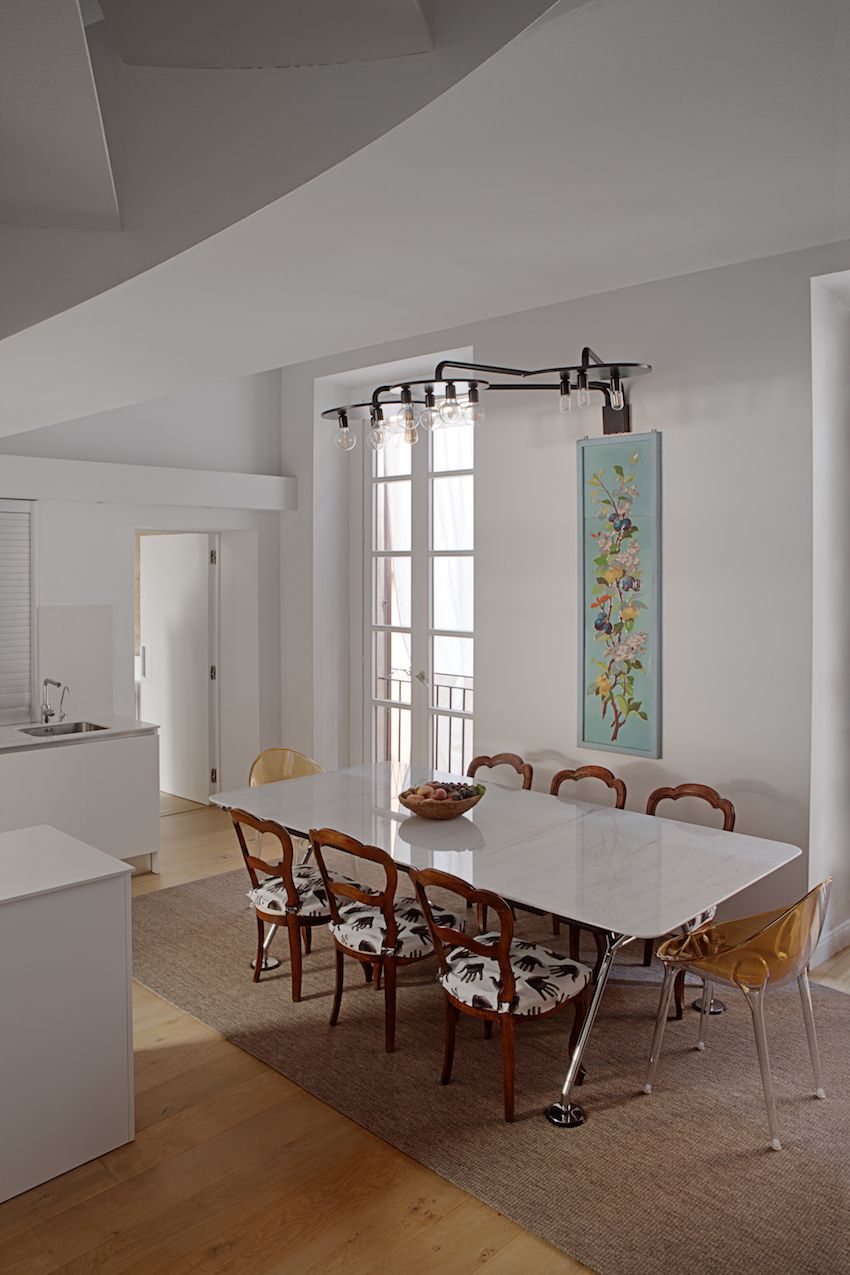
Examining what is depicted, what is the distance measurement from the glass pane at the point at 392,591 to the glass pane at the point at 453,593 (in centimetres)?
32

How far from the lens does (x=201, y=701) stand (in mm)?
6879

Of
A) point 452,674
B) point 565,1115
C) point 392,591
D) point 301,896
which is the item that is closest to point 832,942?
point 565,1115

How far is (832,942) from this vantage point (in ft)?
13.4

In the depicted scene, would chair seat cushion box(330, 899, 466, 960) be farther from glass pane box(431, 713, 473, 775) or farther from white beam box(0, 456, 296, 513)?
white beam box(0, 456, 296, 513)

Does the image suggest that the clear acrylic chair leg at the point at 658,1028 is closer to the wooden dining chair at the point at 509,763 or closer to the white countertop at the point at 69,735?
the wooden dining chair at the point at 509,763

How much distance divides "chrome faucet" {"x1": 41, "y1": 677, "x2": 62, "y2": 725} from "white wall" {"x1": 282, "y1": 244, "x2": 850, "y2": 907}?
2428 millimetres

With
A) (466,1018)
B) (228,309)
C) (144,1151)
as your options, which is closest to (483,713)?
(466,1018)

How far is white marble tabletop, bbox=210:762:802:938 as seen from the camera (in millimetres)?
2824

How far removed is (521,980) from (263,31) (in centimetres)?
253

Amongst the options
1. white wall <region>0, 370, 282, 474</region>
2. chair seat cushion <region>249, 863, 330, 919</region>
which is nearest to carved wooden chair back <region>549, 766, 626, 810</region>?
chair seat cushion <region>249, 863, 330, 919</region>

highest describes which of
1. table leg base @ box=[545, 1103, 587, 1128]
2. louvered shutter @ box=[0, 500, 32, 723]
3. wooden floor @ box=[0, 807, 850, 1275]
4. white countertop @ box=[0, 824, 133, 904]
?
louvered shutter @ box=[0, 500, 32, 723]

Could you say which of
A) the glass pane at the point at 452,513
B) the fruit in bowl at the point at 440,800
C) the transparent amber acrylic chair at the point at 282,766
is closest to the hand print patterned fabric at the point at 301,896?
the fruit in bowl at the point at 440,800

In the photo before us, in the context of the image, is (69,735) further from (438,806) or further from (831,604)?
(831,604)

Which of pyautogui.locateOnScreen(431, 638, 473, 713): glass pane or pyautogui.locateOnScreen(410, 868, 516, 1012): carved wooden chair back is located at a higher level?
pyautogui.locateOnScreen(431, 638, 473, 713): glass pane
